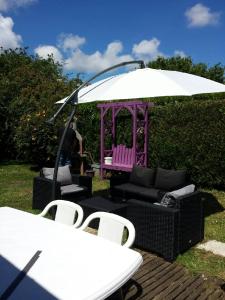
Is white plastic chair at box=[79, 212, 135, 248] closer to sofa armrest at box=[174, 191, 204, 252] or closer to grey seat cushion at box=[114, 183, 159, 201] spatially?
sofa armrest at box=[174, 191, 204, 252]

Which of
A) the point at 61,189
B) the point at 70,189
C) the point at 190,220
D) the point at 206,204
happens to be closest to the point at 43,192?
the point at 61,189

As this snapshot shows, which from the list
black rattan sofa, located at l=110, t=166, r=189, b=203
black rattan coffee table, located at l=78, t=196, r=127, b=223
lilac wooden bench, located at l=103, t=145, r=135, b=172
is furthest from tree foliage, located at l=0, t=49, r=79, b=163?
black rattan coffee table, located at l=78, t=196, r=127, b=223

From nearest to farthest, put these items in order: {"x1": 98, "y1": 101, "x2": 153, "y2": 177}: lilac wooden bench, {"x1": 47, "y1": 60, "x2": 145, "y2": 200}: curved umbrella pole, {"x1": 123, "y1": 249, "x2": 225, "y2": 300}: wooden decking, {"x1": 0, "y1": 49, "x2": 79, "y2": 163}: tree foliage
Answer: {"x1": 123, "y1": 249, "x2": 225, "y2": 300}: wooden decking
{"x1": 47, "y1": 60, "x2": 145, "y2": 200}: curved umbrella pole
{"x1": 98, "y1": 101, "x2": 153, "y2": 177}: lilac wooden bench
{"x1": 0, "y1": 49, "x2": 79, "y2": 163}: tree foliage

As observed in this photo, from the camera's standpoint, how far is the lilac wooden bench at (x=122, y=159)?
10.7 metres

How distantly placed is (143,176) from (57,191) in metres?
2.04

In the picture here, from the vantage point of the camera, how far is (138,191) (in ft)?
24.4

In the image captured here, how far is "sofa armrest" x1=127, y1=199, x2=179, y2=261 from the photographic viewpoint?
196 inches

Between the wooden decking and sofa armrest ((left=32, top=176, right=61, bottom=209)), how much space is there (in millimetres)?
2878

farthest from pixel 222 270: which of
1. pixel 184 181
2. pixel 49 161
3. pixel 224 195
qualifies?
pixel 49 161

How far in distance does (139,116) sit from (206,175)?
3112 millimetres

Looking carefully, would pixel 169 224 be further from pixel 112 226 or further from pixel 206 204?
pixel 206 204

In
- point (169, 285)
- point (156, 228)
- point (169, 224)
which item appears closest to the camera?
point (169, 285)

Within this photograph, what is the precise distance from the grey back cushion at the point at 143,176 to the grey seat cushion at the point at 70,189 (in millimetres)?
1254

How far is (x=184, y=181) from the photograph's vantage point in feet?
23.6
